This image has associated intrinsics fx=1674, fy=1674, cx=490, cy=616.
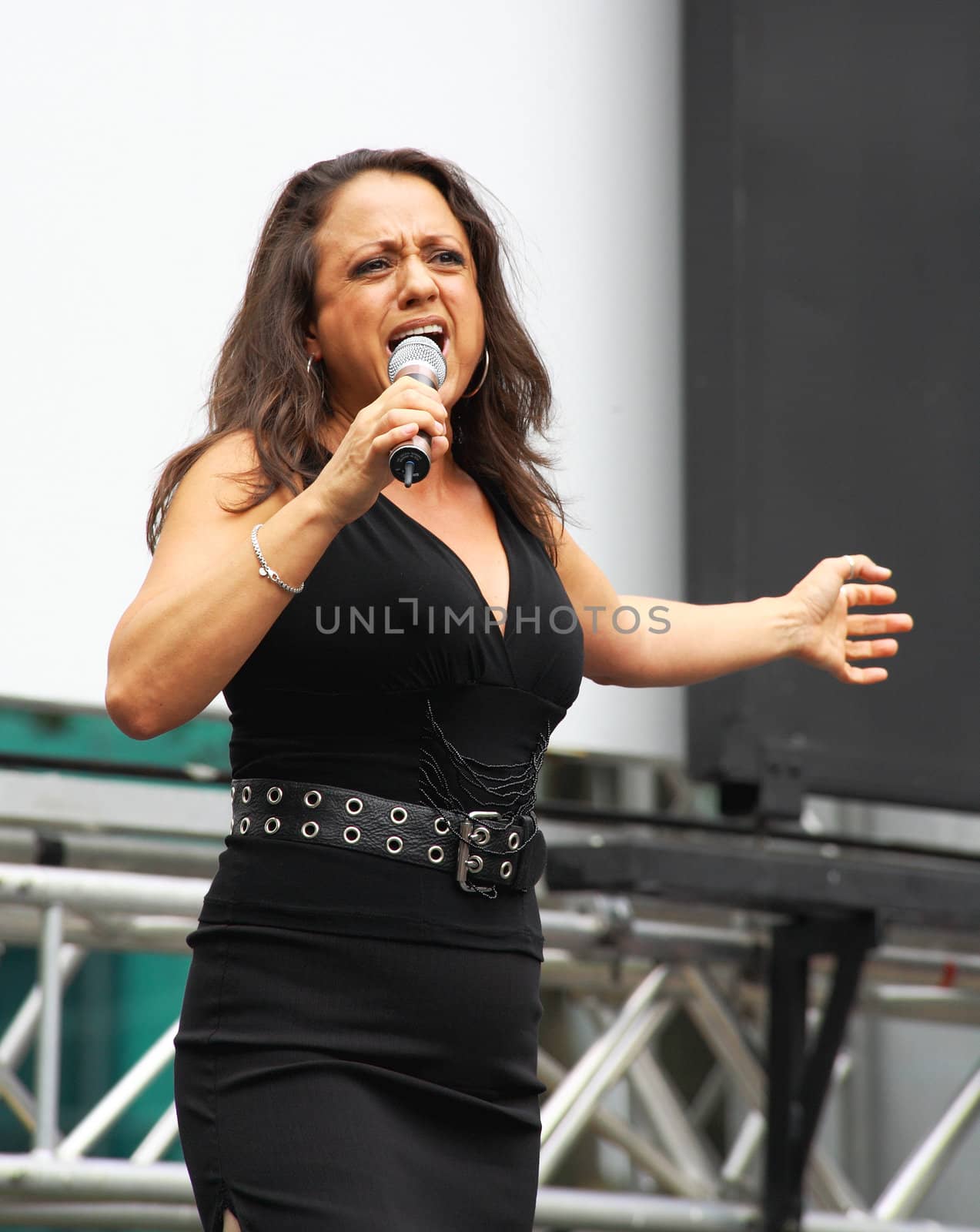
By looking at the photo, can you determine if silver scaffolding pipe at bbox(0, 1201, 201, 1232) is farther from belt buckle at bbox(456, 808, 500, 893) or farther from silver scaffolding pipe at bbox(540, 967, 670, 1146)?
belt buckle at bbox(456, 808, 500, 893)

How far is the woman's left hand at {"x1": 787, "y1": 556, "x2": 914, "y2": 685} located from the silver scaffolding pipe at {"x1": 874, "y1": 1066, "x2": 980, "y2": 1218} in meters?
1.66

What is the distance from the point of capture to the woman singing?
139 cm

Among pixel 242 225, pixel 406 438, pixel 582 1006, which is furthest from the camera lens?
pixel 582 1006

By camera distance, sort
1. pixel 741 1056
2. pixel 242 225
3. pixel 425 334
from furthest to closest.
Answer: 1. pixel 741 1056
2. pixel 242 225
3. pixel 425 334

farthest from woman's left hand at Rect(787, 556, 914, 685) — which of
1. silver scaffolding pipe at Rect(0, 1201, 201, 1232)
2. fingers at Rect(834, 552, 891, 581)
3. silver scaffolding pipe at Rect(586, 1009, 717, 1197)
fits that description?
silver scaffolding pipe at Rect(586, 1009, 717, 1197)

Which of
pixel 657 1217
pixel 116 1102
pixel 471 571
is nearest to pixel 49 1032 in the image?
pixel 116 1102

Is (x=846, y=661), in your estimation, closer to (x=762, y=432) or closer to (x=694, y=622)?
(x=694, y=622)

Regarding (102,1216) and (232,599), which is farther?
(102,1216)

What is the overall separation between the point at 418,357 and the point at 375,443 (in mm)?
196

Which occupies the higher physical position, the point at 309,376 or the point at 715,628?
the point at 309,376

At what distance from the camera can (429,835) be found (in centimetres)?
149

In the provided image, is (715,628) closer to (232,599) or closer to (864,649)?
(864,649)

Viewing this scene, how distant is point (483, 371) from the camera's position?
1820mm

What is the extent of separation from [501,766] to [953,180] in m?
2.39
